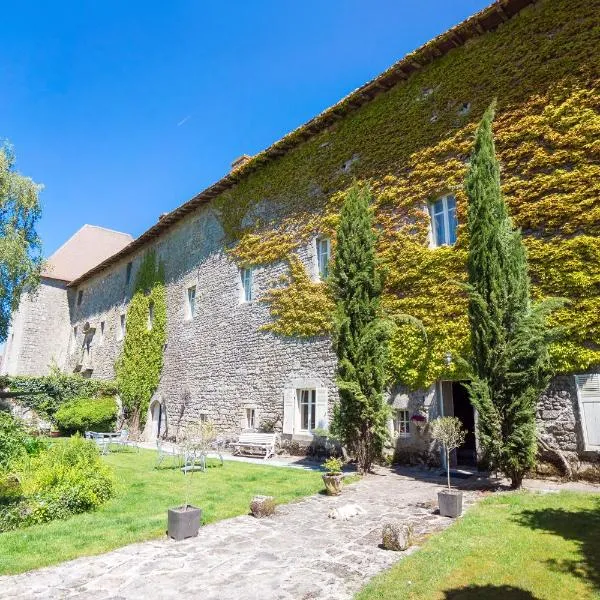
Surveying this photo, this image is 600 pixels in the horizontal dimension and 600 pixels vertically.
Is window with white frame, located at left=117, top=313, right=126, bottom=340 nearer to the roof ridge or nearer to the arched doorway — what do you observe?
the arched doorway

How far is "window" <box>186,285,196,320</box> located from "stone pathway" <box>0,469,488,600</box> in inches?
504

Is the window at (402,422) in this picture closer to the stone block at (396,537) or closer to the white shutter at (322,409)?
the white shutter at (322,409)

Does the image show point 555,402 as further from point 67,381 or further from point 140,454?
point 67,381

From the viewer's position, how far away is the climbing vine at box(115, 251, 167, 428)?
19.4 m

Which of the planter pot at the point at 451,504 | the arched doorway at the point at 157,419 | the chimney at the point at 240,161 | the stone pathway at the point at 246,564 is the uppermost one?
the chimney at the point at 240,161

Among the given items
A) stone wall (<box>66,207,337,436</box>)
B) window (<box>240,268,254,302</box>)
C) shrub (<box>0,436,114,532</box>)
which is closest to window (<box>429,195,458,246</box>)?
stone wall (<box>66,207,337,436</box>)

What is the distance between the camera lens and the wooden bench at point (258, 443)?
1255 cm

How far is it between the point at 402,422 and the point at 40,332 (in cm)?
2694

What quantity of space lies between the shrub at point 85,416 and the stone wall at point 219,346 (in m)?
2.64

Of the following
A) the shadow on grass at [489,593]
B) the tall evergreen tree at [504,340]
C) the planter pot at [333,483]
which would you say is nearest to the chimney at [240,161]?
the tall evergreen tree at [504,340]

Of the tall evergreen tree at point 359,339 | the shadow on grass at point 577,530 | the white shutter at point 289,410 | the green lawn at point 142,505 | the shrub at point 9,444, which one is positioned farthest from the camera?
the white shutter at point 289,410

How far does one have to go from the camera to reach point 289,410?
12758 mm

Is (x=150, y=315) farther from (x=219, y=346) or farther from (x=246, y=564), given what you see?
(x=246, y=564)

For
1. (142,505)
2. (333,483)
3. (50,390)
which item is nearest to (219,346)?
(142,505)
